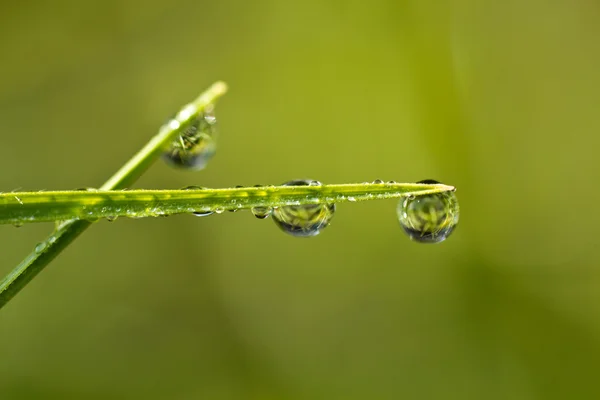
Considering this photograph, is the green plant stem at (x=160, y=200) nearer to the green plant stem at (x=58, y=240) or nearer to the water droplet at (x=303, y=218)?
the green plant stem at (x=58, y=240)

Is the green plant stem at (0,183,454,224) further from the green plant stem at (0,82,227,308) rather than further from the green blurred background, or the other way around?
the green blurred background

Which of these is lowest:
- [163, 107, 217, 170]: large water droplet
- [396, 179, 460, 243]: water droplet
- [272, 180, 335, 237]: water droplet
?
[396, 179, 460, 243]: water droplet

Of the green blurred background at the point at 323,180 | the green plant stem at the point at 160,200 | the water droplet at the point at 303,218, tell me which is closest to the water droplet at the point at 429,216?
the water droplet at the point at 303,218

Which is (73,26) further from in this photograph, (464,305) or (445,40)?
(464,305)

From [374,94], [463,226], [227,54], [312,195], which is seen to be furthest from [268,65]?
[312,195]

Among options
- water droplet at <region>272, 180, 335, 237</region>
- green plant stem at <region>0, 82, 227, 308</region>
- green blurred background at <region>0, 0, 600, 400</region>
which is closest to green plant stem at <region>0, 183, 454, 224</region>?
green plant stem at <region>0, 82, 227, 308</region>
